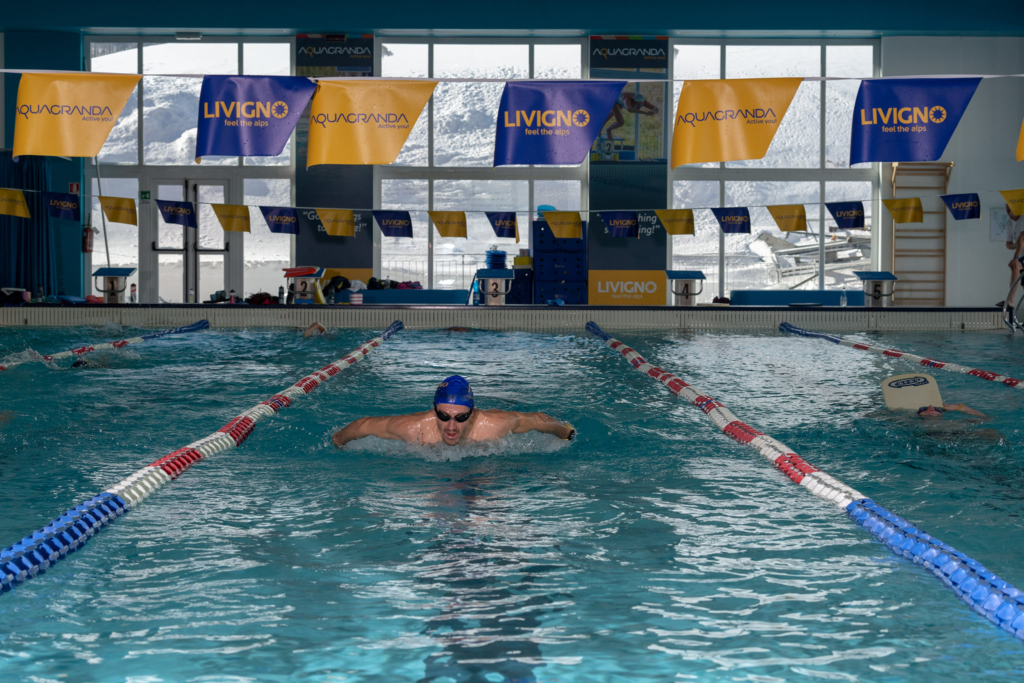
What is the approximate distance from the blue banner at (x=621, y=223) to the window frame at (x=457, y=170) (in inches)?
19.0

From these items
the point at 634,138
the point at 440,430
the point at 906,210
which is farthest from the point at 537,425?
the point at 634,138

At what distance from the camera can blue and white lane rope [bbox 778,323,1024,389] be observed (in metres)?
7.21

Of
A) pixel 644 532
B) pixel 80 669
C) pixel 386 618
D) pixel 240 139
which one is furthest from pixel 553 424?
pixel 240 139

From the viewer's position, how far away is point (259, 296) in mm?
13453

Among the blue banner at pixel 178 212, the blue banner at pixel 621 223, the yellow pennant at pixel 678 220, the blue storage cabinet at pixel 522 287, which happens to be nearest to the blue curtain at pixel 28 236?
the blue banner at pixel 178 212

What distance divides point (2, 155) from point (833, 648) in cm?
1549

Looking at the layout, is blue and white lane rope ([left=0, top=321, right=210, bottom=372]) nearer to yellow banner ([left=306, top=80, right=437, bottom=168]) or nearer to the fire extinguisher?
yellow banner ([left=306, top=80, right=437, bottom=168])

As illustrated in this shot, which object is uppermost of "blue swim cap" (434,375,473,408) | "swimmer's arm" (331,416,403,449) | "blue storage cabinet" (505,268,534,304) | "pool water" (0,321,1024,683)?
"blue storage cabinet" (505,268,534,304)

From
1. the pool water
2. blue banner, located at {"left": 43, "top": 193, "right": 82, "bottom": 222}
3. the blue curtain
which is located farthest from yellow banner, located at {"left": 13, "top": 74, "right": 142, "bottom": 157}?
the blue curtain

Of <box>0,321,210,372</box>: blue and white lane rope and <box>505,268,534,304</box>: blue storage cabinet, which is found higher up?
<box>505,268,534,304</box>: blue storage cabinet

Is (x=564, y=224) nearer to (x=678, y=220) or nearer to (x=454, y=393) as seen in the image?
(x=678, y=220)

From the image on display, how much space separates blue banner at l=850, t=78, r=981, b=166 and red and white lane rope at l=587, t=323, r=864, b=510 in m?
2.58

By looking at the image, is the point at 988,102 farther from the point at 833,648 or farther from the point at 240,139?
the point at 833,648

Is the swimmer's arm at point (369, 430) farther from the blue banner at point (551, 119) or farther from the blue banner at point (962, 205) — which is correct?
the blue banner at point (962, 205)
